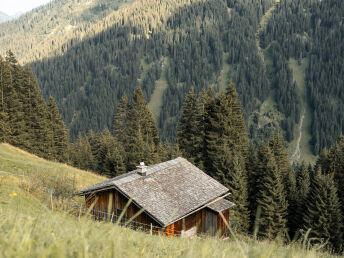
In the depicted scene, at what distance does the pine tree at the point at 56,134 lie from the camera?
63.3m

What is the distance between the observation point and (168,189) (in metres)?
25.2

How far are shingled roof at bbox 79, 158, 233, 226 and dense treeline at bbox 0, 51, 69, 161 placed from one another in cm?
3199

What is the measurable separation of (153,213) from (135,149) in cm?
3851

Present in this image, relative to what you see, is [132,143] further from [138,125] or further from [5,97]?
[5,97]

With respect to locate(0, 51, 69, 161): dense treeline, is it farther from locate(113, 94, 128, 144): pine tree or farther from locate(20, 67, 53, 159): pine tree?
locate(113, 94, 128, 144): pine tree

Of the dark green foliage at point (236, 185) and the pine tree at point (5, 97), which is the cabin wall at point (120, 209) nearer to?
the dark green foliage at point (236, 185)

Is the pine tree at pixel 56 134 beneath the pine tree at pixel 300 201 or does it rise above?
above

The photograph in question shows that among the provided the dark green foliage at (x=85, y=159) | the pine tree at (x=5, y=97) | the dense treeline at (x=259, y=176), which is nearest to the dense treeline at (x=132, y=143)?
the dark green foliage at (x=85, y=159)

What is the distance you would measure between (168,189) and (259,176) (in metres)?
28.1

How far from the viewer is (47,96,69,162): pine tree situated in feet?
208

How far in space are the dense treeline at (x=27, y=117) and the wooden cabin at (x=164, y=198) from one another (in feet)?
103

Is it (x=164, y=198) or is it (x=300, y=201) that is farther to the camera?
(x=300, y=201)

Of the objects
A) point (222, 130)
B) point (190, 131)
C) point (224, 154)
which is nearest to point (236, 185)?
point (224, 154)

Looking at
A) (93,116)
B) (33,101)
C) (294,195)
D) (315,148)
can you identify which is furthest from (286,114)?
(33,101)
